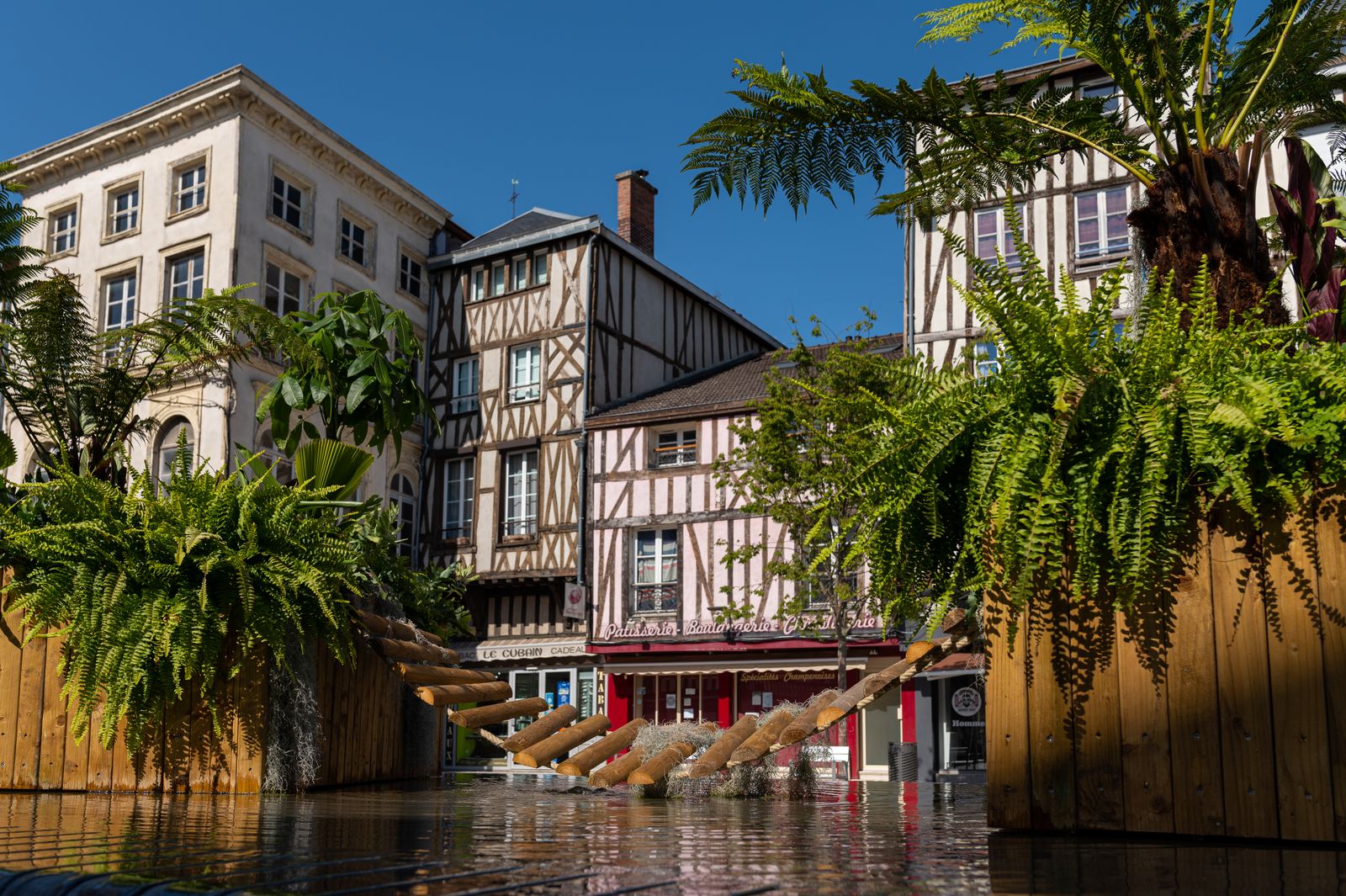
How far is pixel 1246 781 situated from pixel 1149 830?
0.35m

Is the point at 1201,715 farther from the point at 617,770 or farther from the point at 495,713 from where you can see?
the point at 495,713

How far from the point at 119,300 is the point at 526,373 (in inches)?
325

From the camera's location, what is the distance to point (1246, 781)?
4020mm

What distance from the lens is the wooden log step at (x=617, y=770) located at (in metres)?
7.34

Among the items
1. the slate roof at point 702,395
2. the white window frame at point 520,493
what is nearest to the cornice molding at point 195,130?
the white window frame at point 520,493

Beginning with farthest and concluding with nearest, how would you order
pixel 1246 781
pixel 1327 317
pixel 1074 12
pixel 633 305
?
1. pixel 633 305
2. pixel 1327 317
3. pixel 1074 12
4. pixel 1246 781

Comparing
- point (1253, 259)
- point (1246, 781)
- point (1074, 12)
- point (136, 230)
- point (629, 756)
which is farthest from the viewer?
point (136, 230)

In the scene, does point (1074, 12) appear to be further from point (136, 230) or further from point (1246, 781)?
point (136, 230)

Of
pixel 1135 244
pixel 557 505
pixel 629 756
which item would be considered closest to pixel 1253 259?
pixel 1135 244

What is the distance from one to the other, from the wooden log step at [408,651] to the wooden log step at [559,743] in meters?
1.00

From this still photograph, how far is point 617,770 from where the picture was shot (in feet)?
25.0

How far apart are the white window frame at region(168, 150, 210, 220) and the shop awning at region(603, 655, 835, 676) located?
1183 cm

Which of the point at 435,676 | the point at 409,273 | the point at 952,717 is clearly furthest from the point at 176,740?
the point at 409,273

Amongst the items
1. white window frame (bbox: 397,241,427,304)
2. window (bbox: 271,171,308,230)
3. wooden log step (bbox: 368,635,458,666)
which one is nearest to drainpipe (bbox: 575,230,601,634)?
white window frame (bbox: 397,241,427,304)
